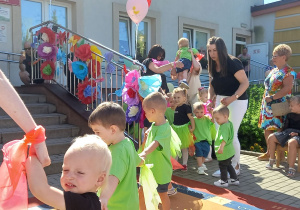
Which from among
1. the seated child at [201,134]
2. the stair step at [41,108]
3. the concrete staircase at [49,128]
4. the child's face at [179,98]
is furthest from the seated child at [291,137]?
the stair step at [41,108]

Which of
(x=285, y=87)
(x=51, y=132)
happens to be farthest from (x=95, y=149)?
(x=285, y=87)

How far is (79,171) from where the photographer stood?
4.76ft

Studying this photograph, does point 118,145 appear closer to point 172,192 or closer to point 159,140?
point 159,140

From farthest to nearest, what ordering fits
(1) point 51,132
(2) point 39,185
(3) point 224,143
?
A: (1) point 51,132 → (3) point 224,143 → (2) point 39,185

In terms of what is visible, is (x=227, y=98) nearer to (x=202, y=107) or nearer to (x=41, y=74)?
(x=202, y=107)

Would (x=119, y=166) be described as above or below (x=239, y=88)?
below

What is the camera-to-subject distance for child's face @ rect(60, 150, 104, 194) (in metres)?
1.45

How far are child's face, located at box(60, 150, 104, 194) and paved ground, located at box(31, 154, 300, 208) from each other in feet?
9.71

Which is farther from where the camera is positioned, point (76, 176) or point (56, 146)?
point (56, 146)

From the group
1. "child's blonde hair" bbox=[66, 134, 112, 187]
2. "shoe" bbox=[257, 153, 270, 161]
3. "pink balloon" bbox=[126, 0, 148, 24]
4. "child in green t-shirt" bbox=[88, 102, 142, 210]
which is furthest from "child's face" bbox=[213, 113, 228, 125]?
"pink balloon" bbox=[126, 0, 148, 24]

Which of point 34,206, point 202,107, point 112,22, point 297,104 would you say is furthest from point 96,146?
point 112,22

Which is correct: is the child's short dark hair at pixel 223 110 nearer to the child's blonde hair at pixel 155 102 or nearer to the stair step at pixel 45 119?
the child's blonde hair at pixel 155 102

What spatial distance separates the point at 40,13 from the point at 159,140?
699 cm

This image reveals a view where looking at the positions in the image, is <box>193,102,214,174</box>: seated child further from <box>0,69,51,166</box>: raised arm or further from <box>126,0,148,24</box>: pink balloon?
<box>0,69,51,166</box>: raised arm
